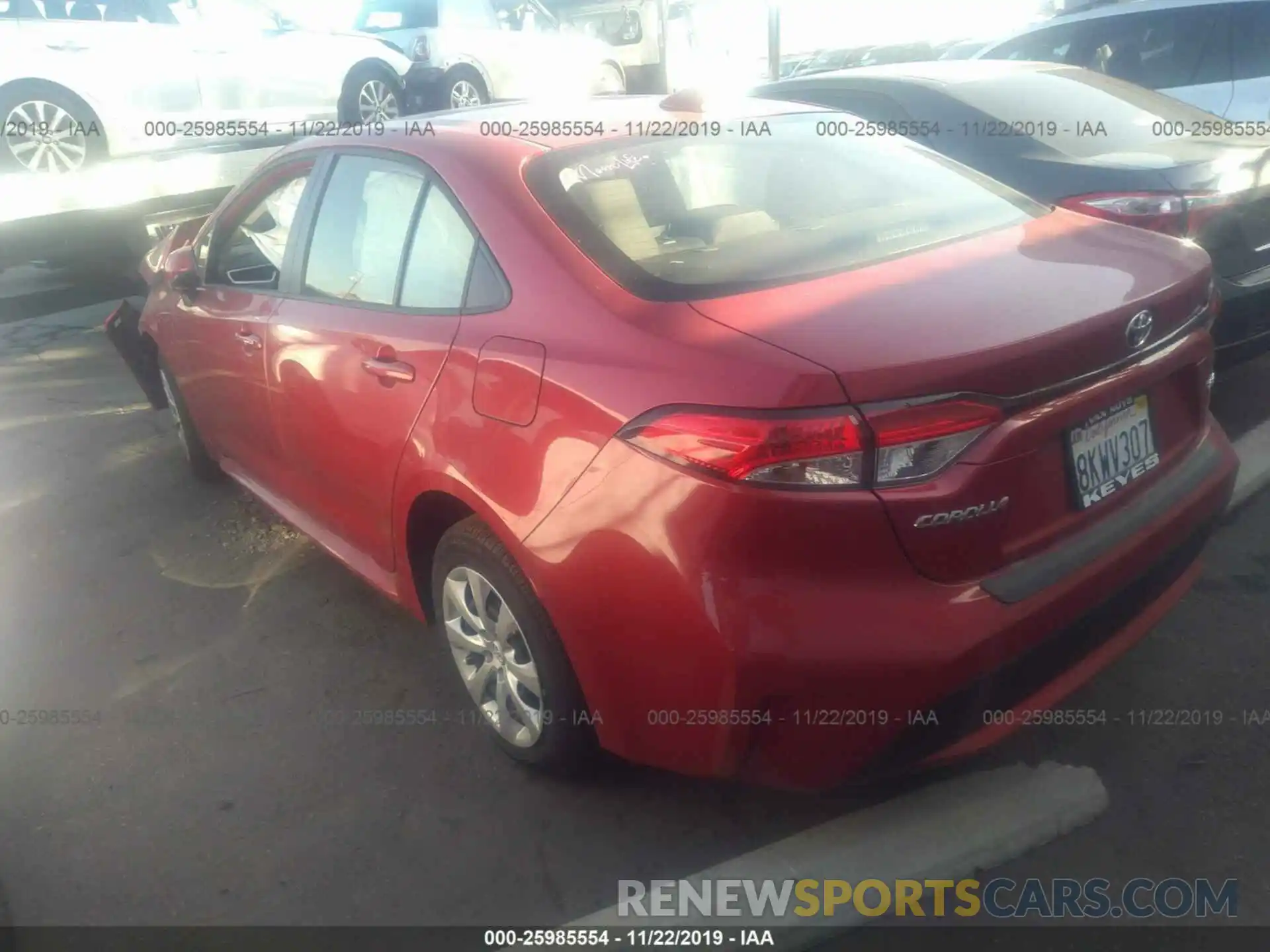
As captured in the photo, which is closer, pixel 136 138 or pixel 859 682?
pixel 859 682

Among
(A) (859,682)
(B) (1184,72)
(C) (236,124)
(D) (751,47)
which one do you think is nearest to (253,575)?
(A) (859,682)

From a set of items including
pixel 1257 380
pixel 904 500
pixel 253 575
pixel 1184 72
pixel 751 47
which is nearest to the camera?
pixel 904 500

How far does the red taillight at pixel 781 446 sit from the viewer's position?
1890 millimetres

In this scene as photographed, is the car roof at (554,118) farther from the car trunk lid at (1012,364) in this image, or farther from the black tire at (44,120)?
the black tire at (44,120)

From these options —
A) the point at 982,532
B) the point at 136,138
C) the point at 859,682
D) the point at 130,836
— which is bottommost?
the point at 130,836

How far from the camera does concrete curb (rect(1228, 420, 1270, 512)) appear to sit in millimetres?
3789

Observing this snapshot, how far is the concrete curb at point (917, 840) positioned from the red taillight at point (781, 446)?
0.99 m

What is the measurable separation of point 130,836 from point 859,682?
1920 millimetres

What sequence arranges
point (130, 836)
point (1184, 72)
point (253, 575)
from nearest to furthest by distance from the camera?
point (130, 836)
point (253, 575)
point (1184, 72)

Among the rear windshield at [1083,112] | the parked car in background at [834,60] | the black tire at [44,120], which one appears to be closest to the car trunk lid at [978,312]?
the rear windshield at [1083,112]

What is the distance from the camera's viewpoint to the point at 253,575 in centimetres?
397

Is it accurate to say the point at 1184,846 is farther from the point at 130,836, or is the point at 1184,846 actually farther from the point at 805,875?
the point at 130,836

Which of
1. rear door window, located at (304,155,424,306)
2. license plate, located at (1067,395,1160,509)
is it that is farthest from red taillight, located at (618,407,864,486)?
rear door window, located at (304,155,424,306)

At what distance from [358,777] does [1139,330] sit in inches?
86.9
